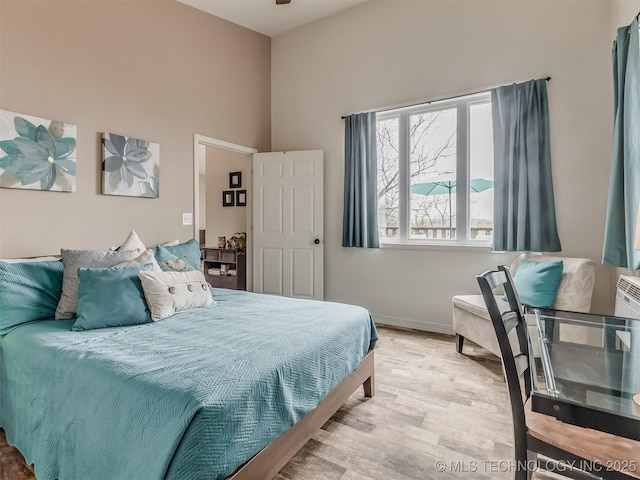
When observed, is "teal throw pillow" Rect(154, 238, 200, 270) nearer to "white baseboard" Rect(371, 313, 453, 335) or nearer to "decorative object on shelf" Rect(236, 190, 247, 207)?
"white baseboard" Rect(371, 313, 453, 335)

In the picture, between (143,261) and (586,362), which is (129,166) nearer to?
(143,261)

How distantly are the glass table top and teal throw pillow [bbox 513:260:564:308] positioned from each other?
105cm

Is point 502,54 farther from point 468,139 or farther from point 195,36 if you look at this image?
point 195,36

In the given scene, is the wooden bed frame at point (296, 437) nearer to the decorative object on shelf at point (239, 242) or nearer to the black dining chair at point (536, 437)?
the black dining chair at point (536, 437)

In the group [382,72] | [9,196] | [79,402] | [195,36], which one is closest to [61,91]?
[9,196]

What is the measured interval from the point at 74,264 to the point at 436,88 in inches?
142

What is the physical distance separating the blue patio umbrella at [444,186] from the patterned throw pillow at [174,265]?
2.54m

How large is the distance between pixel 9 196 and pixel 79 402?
6.07 feet

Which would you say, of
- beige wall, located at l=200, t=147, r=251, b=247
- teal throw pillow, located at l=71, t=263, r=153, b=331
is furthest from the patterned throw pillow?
beige wall, located at l=200, t=147, r=251, b=247

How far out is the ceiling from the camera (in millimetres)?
3616

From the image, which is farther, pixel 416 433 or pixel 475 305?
pixel 475 305

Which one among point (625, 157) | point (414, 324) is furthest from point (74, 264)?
point (625, 157)

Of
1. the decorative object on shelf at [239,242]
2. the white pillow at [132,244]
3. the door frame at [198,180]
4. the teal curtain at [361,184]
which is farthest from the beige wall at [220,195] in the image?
the white pillow at [132,244]

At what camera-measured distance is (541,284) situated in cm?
254
